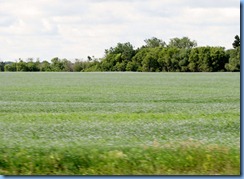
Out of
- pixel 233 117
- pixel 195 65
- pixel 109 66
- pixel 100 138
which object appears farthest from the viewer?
pixel 195 65

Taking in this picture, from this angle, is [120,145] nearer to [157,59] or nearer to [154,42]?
[154,42]

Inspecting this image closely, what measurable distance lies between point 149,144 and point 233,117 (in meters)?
4.86

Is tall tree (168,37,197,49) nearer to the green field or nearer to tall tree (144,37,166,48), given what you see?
→ tall tree (144,37,166,48)

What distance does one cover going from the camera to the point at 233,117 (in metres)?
13.4

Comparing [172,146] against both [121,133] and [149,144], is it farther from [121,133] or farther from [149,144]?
[121,133]

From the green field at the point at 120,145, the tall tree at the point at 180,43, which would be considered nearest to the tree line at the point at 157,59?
the tall tree at the point at 180,43

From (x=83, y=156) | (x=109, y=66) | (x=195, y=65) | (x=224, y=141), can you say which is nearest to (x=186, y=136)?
(x=224, y=141)

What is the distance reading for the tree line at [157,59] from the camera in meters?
26.9

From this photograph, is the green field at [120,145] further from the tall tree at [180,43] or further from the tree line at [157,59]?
the tall tree at [180,43]

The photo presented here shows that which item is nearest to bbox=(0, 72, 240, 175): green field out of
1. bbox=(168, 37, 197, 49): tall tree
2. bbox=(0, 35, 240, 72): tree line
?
bbox=(0, 35, 240, 72): tree line

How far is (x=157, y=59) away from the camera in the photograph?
110 feet

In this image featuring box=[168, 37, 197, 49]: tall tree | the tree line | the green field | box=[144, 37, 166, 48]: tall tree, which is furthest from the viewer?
box=[168, 37, 197, 49]: tall tree

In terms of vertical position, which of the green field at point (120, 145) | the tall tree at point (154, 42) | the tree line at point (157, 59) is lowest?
the green field at point (120, 145)

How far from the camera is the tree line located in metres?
26.9
